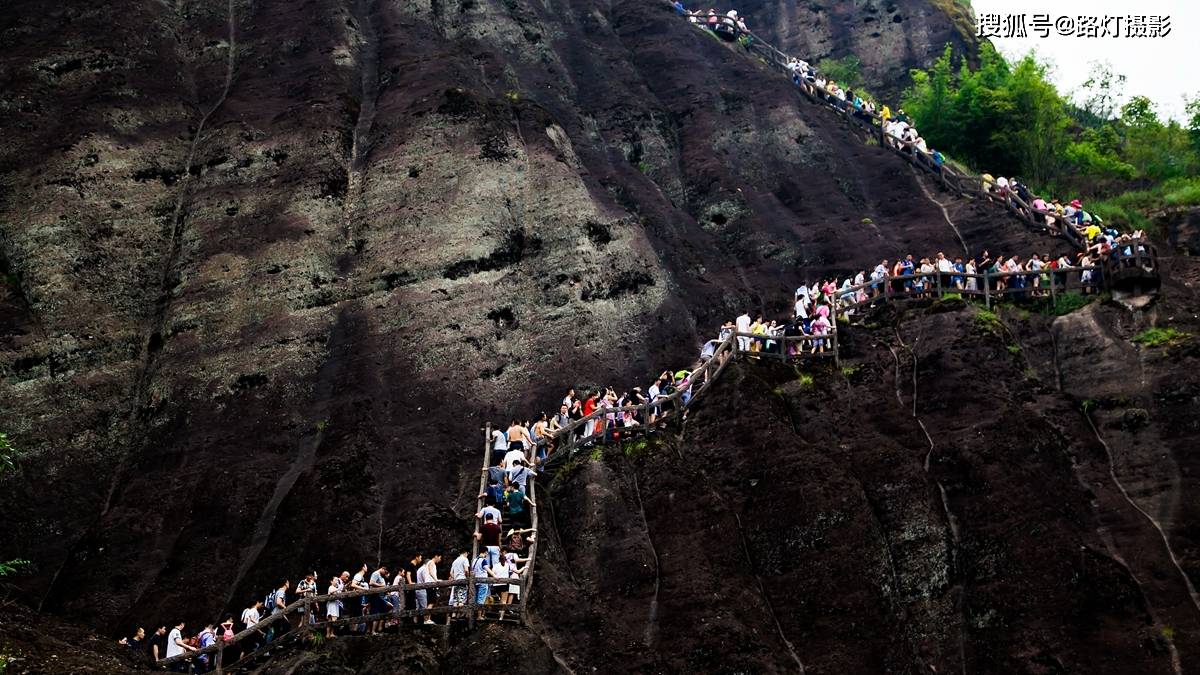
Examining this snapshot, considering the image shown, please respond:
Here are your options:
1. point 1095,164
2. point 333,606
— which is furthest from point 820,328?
point 1095,164

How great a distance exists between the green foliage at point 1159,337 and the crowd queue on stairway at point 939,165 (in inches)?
135

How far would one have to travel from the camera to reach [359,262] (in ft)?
142

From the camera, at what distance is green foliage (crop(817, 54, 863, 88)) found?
238ft

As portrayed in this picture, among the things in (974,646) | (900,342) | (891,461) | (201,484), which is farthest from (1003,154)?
(201,484)

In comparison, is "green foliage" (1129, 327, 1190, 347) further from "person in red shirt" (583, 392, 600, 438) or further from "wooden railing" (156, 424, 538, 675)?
"wooden railing" (156, 424, 538, 675)

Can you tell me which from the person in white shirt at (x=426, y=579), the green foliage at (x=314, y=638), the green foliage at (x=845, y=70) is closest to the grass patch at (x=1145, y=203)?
the green foliage at (x=845, y=70)

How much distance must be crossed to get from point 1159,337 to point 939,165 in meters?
15.0

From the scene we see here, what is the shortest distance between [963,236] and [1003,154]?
11.2 metres

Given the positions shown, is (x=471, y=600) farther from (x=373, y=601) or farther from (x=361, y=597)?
(x=361, y=597)

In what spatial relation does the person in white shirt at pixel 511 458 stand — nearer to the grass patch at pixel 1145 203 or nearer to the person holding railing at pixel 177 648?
the person holding railing at pixel 177 648

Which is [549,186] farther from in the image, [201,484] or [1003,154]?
[1003,154]

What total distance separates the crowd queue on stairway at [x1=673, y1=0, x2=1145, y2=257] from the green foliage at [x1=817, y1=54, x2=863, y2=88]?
6.76 m

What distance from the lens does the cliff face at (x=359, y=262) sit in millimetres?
34688

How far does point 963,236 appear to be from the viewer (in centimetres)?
4681
